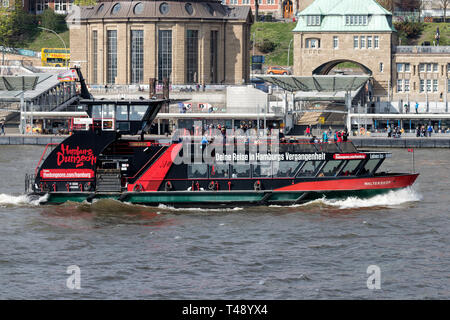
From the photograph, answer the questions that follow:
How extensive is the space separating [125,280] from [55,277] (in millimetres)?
2617

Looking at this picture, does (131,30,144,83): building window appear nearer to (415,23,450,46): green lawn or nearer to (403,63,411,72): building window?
(403,63,411,72): building window

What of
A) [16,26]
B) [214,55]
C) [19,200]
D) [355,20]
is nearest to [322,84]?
[214,55]

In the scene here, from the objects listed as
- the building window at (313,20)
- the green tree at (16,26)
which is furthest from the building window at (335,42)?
the green tree at (16,26)

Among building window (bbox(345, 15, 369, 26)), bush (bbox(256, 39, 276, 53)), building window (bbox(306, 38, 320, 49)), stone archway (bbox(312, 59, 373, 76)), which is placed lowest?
stone archway (bbox(312, 59, 373, 76))

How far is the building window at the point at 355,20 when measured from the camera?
13000cm

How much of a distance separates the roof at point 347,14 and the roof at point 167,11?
8538mm

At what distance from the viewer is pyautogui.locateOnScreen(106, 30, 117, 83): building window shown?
12606cm

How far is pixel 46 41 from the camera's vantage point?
165375 millimetres

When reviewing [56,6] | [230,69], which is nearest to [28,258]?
[230,69]

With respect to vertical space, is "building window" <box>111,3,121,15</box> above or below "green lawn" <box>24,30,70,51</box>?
above

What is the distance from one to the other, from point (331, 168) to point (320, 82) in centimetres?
5940

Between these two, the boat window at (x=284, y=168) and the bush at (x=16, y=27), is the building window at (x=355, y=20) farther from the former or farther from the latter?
the boat window at (x=284, y=168)

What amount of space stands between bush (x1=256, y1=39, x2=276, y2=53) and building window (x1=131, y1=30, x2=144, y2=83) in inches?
1576

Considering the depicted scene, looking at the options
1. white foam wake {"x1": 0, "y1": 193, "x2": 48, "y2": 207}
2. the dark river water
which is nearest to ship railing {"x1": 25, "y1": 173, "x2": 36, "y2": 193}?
white foam wake {"x1": 0, "y1": 193, "x2": 48, "y2": 207}
